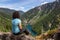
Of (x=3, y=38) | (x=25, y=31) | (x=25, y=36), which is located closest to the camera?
(x=25, y=31)

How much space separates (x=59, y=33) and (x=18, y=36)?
364 cm

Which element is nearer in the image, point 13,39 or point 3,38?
point 13,39

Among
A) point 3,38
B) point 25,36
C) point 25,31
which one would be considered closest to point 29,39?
point 25,36

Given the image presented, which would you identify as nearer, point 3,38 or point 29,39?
point 29,39

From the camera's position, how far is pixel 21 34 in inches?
406

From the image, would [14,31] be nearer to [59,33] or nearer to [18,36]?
[18,36]

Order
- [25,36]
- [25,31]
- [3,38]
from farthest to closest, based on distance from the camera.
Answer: [3,38] < [25,36] < [25,31]

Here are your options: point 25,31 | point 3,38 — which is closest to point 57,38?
point 25,31

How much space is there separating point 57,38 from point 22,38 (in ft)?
11.9

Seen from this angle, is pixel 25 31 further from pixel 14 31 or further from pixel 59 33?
pixel 59 33

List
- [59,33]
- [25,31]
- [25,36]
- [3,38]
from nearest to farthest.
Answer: [59,33]
[25,31]
[25,36]
[3,38]

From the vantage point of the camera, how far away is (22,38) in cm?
1049

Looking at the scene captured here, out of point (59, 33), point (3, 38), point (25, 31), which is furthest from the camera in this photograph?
point (3, 38)

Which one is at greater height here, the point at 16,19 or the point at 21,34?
the point at 16,19
